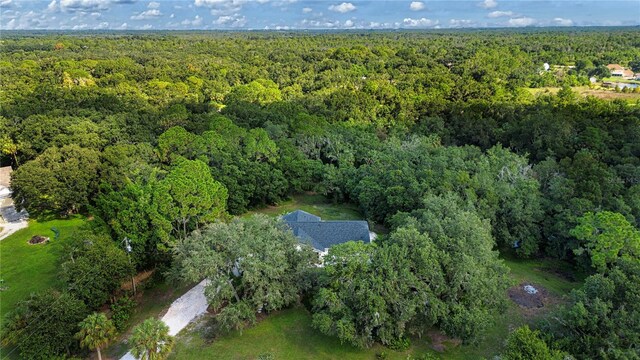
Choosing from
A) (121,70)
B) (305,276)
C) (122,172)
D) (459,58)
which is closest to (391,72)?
(459,58)

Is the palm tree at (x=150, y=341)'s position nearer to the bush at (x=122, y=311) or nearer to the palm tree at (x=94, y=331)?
the palm tree at (x=94, y=331)

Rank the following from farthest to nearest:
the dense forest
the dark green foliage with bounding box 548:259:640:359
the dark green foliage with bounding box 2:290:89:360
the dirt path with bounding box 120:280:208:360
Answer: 1. the dirt path with bounding box 120:280:208:360
2. the dense forest
3. the dark green foliage with bounding box 2:290:89:360
4. the dark green foliage with bounding box 548:259:640:359

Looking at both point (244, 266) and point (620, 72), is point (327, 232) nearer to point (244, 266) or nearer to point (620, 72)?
point (244, 266)

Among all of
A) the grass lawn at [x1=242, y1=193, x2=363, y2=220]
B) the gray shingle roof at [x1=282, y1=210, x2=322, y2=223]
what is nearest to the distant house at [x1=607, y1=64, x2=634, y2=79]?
the grass lawn at [x1=242, y1=193, x2=363, y2=220]

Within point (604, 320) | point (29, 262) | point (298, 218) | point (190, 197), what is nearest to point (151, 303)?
point (190, 197)

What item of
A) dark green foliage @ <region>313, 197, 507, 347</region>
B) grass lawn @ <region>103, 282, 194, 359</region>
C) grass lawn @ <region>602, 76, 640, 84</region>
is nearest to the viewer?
dark green foliage @ <region>313, 197, 507, 347</region>

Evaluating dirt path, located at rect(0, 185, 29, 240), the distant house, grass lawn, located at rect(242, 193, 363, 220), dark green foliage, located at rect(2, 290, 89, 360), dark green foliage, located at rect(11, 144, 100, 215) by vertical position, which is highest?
the distant house

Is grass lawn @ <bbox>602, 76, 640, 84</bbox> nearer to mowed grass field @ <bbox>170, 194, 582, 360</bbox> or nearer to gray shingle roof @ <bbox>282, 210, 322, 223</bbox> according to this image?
mowed grass field @ <bbox>170, 194, 582, 360</bbox>
